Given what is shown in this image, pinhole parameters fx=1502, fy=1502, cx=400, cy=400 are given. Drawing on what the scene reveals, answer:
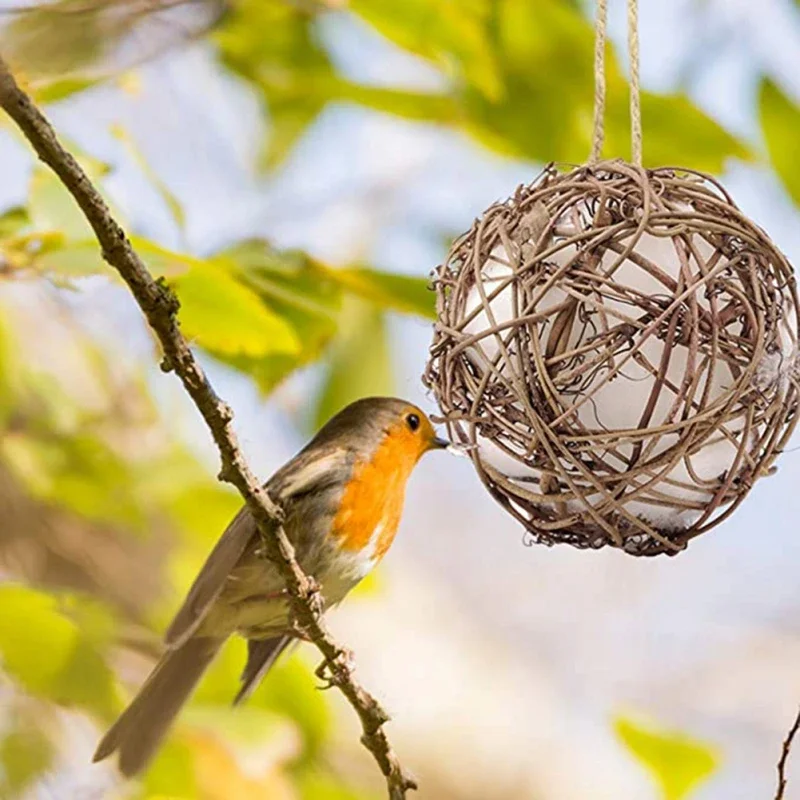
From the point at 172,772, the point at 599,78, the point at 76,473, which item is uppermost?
the point at 76,473

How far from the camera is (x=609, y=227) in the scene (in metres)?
1.76

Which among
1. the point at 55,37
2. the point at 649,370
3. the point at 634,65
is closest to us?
the point at 55,37

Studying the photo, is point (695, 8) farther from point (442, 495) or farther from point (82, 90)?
point (442, 495)

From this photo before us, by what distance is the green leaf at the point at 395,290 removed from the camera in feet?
7.76

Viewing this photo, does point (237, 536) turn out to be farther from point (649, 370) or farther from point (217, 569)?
point (649, 370)

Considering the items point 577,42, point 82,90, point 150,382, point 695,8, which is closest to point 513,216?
point 82,90

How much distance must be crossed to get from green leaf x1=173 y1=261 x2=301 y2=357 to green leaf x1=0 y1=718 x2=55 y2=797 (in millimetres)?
1323

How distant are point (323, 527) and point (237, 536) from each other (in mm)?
244

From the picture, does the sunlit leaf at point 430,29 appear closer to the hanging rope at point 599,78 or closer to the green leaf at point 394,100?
the green leaf at point 394,100

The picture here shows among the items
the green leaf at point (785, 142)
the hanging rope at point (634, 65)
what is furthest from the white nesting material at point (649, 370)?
the green leaf at point (785, 142)

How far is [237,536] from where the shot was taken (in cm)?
244

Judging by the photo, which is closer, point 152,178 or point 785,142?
point 152,178

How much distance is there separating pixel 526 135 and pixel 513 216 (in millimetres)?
1159

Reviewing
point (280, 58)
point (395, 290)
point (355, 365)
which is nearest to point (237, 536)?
point (395, 290)
